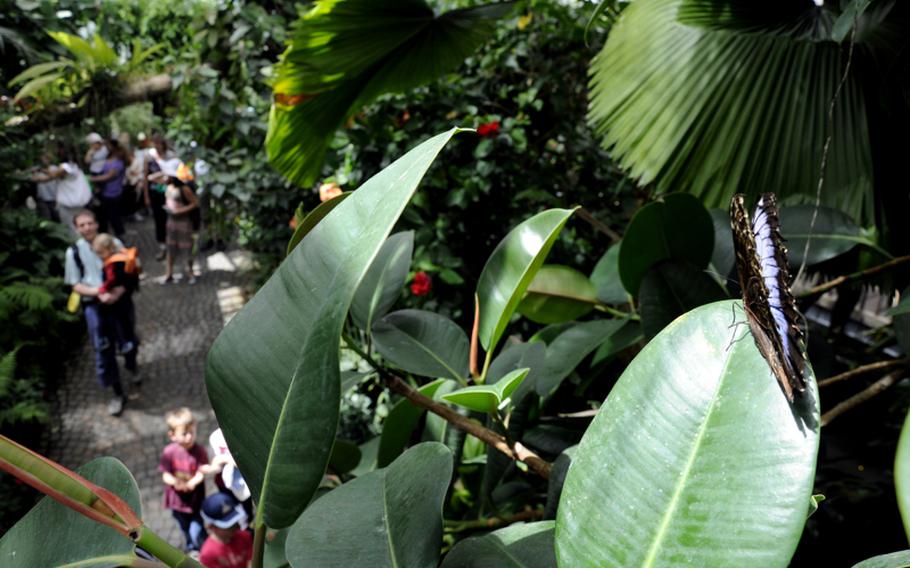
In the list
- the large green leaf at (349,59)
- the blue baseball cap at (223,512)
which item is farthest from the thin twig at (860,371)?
the blue baseball cap at (223,512)

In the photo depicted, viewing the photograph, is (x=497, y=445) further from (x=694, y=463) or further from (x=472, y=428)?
(x=694, y=463)

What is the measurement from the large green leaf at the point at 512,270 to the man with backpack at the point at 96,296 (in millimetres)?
3803

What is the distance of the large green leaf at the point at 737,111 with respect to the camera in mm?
1154

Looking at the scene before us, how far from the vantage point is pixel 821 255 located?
95 centimetres

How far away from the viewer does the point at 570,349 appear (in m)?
0.96

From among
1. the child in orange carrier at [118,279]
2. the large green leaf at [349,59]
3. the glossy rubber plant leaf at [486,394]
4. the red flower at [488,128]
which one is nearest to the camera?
the glossy rubber plant leaf at [486,394]

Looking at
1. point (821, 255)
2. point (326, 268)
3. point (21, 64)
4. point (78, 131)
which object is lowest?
point (78, 131)

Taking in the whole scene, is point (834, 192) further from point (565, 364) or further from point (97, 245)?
point (97, 245)

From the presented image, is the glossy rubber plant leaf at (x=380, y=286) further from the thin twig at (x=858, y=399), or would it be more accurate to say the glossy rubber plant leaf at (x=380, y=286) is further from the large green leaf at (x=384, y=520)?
the thin twig at (x=858, y=399)

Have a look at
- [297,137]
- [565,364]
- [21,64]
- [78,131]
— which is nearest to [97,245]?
[21,64]

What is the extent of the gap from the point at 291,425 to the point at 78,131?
7.23 metres

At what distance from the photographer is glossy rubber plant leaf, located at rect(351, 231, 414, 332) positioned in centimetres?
80

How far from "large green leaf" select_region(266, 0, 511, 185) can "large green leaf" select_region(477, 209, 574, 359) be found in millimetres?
975

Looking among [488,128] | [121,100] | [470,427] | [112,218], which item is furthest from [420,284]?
[112,218]
